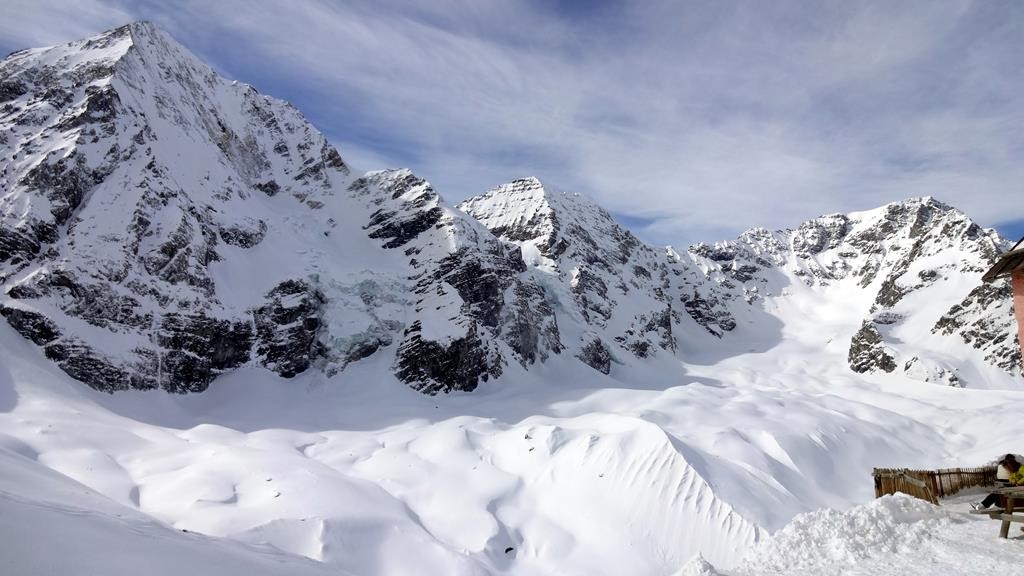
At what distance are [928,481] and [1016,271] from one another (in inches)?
232

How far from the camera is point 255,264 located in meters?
59.4

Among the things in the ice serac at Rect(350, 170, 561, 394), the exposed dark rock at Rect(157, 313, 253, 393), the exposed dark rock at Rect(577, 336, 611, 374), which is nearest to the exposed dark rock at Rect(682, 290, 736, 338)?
the exposed dark rock at Rect(577, 336, 611, 374)

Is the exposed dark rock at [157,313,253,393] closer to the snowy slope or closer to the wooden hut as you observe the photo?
the snowy slope

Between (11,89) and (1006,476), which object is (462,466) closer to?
(1006,476)

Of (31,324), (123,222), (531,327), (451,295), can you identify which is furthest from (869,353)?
(31,324)

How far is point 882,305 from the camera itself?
4828 inches

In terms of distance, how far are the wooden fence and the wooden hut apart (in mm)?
3984

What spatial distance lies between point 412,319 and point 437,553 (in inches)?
1565

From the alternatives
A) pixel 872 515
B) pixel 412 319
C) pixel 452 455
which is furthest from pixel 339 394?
pixel 872 515

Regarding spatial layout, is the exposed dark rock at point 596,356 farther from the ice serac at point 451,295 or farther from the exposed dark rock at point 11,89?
the exposed dark rock at point 11,89

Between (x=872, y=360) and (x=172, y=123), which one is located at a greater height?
(x=172, y=123)

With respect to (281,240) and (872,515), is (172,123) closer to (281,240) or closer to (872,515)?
(281,240)

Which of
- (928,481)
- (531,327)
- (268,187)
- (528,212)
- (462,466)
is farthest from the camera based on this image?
(528,212)

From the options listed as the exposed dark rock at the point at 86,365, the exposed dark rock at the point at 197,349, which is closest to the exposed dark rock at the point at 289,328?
the exposed dark rock at the point at 197,349
